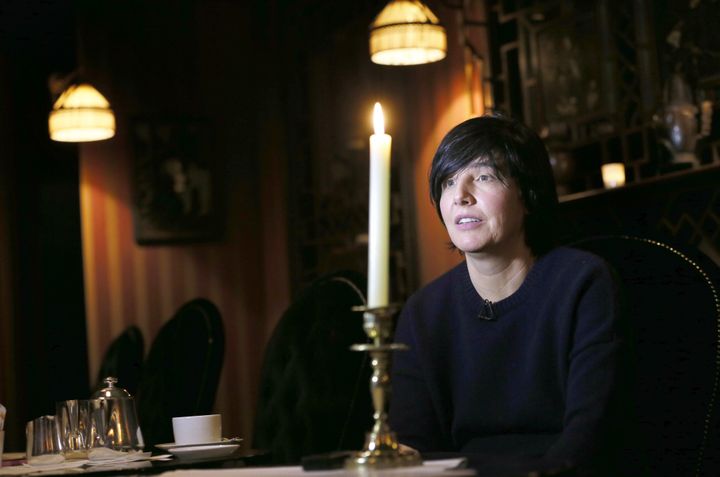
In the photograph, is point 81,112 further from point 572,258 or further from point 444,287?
point 572,258

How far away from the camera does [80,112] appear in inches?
200

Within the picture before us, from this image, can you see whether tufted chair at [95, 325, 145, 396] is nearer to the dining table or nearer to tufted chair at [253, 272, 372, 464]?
tufted chair at [253, 272, 372, 464]

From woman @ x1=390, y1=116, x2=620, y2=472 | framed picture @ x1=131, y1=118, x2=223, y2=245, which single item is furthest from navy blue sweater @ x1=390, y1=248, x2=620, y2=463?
framed picture @ x1=131, y1=118, x2=223, y2=245

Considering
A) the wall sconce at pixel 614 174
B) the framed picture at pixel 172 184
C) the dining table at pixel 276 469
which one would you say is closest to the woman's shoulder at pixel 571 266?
the dining table at pixel 276 469

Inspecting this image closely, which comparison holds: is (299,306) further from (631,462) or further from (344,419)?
(631,462)

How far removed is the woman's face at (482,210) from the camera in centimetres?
203

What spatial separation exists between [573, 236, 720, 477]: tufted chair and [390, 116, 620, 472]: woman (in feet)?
0.35

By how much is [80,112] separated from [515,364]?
3.51 meters

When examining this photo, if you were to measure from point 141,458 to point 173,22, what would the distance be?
4655 millimetres

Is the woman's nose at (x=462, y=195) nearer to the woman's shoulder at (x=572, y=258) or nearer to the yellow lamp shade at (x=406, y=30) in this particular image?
the woman's shoulder at (x=572, y=258)

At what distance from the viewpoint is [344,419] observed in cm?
251

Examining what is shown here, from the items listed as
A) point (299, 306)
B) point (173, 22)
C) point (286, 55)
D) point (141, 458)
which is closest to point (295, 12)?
point (286, 55)

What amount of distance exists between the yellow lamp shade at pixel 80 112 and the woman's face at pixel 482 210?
3.30 metres

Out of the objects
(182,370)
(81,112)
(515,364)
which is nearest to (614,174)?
(182,370)
